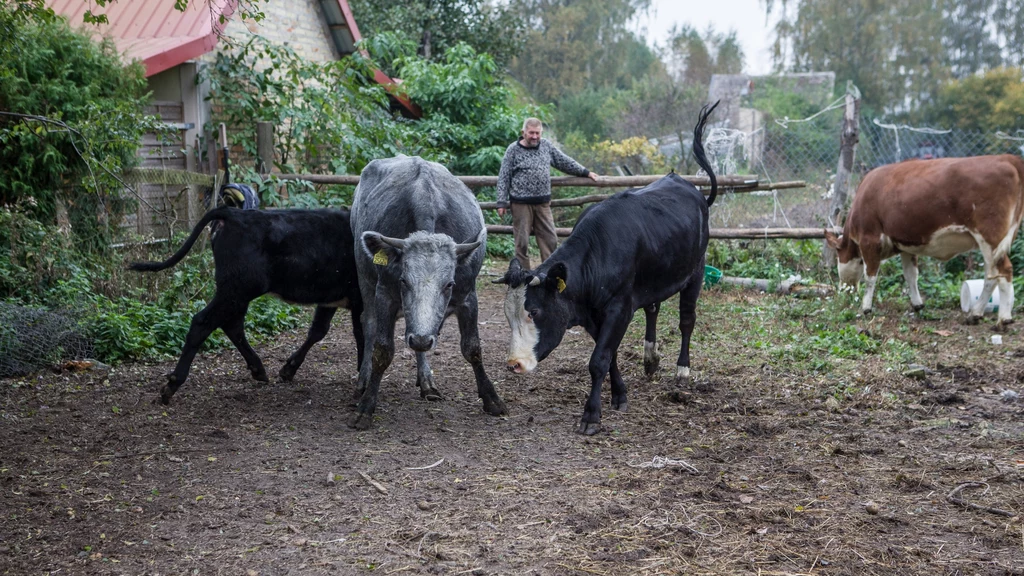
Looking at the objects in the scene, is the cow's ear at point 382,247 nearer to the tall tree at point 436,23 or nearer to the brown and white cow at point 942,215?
the brown and white cow at point 942,215

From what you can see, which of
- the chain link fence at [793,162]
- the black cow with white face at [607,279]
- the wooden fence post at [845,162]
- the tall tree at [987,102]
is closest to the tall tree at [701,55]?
the tall tree at [987,102]

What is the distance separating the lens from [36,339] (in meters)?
6.60

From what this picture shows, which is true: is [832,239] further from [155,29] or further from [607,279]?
[155,29]

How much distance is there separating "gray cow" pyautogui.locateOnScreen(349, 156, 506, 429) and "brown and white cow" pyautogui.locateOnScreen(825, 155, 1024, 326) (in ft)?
17.9

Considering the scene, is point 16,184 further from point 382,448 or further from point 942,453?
point 942,453

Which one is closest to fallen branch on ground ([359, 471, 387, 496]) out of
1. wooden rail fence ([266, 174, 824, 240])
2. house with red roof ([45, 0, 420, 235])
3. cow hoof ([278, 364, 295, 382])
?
cow hoof ([278, 364, 295, 382])

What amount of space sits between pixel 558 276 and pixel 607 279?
413 mm

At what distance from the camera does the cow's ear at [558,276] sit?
17.2ft

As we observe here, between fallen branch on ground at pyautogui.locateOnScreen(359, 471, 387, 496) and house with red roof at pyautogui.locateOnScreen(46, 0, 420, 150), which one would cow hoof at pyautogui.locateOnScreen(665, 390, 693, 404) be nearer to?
fallen branch on ground at pyautogui.locateOnScreen(359, 471, 387, 496)

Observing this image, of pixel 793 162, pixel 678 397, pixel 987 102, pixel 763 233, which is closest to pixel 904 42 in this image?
pixel 987 102

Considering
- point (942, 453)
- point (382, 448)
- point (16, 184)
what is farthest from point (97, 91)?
point (942, 453)

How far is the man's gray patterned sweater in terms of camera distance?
32.4ft

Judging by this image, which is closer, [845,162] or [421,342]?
[421,342]

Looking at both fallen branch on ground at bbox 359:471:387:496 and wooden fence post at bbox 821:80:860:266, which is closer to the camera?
fallen branch on ground at bbox 359:471:387:496
